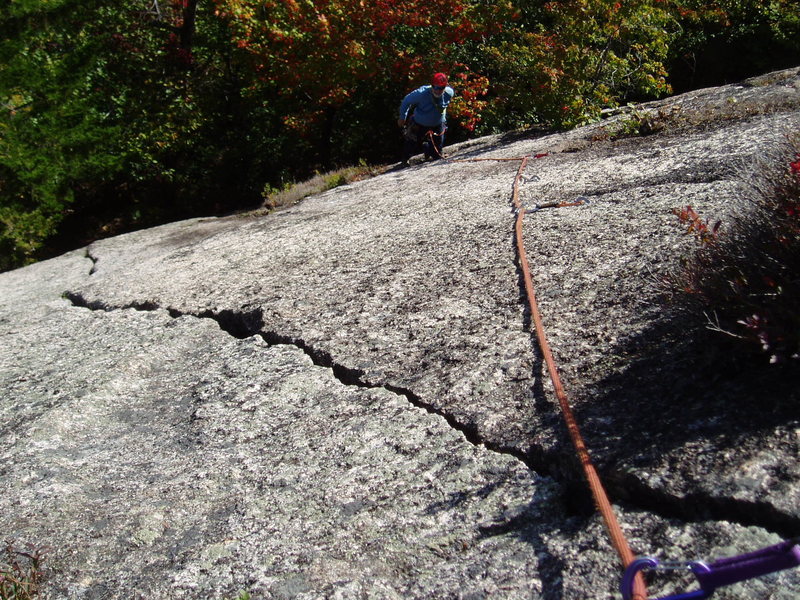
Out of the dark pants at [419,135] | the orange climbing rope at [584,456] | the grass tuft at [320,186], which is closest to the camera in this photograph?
the orange climbing rope at [584,456]

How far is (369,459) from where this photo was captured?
2318 mm

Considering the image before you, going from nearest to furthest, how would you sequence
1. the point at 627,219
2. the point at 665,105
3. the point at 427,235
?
1. the point at 627,219
2. the point at 427,235
3. the point at 665,105

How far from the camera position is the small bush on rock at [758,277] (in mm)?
1934

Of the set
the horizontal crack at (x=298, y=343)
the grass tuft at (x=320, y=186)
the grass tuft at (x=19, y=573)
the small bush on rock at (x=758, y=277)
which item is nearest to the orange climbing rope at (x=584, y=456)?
the horizontal crack at (x=298, y=343)

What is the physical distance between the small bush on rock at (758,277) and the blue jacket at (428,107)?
6.35m

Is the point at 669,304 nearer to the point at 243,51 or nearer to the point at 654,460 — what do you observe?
the point at 654,460

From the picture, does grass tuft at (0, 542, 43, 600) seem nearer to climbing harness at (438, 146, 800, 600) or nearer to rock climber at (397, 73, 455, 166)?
climbing harness at (438, 146, 800, 600)

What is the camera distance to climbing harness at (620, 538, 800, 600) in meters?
1.33

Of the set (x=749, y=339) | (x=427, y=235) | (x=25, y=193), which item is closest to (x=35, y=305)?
(x=427, y=235)

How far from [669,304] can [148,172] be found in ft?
41.7

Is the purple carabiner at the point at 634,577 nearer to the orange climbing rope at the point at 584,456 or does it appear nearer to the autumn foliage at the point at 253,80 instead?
the orange climbing rope at the point at 584,456

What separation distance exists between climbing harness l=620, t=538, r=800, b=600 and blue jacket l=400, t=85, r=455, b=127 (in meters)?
7.64

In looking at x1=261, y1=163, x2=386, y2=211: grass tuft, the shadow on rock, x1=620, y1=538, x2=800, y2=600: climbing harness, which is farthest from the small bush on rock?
x1=261, y1=163, x2=386, y2=211: grass tuft

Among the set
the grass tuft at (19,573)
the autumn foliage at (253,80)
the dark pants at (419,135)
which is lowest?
the grass tuft at (19,573)
